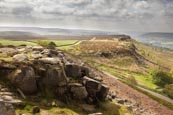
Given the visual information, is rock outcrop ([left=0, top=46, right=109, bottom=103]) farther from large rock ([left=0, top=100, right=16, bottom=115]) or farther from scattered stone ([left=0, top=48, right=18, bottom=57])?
large rock ([left=0, top=100, right=16, bottom=115])

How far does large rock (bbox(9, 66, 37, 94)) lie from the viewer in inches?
1940

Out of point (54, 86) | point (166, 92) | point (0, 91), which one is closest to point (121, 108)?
point (54, 86)

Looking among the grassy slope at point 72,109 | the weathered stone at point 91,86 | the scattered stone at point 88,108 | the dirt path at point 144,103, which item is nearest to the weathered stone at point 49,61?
the weathered stone at point 91,86

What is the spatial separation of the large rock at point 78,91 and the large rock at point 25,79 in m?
7.05

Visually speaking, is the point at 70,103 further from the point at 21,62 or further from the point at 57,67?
the point at 21,62

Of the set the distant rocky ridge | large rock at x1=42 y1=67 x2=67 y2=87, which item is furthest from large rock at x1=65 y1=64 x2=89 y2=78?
large rock at x1=42 y1=67 x2=67 y2=87

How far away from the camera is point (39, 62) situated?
5362 cm

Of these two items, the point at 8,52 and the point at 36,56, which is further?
the point at 8,52

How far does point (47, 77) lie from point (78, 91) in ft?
20.4

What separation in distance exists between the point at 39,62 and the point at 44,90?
5.25 metres

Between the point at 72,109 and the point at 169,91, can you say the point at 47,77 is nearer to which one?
the point at 72,109

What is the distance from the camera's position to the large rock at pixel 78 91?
54.2m

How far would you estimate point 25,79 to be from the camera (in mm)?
49781

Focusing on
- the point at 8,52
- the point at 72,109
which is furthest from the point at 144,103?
the point at 8,52
